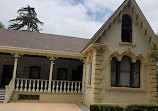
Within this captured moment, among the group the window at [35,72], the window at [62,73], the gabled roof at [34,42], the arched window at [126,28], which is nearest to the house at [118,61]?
the arched window at [126,28]

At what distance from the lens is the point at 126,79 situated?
10.6m

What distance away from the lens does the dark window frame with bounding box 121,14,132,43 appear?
11.0m

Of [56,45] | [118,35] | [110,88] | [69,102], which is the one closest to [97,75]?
[110,88]

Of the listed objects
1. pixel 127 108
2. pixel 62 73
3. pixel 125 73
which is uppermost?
pixel 125 73

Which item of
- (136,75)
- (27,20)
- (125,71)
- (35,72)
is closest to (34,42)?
(35,72)

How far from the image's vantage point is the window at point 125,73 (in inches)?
410

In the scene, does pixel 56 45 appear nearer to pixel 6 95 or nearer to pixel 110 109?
pixel 6 95

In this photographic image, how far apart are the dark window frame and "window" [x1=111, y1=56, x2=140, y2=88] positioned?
1.32 m

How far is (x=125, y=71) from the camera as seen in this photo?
10.6 meters

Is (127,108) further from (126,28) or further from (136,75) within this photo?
(126,28)

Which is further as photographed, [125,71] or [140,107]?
[125,71]

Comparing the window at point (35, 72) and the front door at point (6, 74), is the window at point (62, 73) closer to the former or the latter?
the window at point (35, 72)

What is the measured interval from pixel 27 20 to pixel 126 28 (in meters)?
31.4

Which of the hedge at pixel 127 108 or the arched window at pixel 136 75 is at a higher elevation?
the arched window at pixel 136 75
